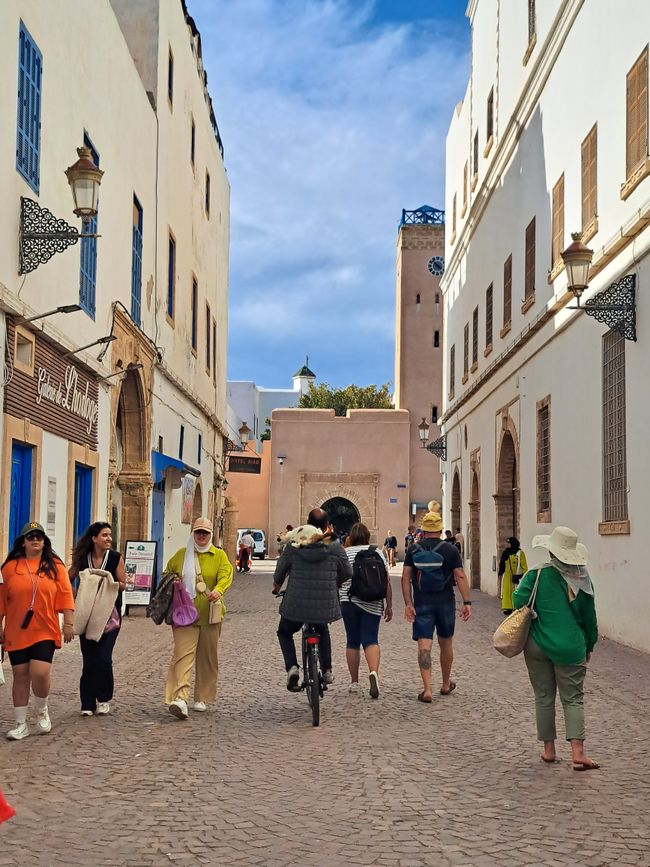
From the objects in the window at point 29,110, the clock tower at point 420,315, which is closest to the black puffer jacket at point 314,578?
the window at point 29,110

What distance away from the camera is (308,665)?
8516 millimetres

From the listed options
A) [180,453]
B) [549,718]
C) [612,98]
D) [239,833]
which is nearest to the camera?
[239,833]

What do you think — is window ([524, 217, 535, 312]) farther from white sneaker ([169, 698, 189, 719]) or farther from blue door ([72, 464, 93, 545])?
white sneaker ([169, 698, 189, 719])

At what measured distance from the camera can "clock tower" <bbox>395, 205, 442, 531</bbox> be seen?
183 feet

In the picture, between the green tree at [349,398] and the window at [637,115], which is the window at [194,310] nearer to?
the window at [637,115]

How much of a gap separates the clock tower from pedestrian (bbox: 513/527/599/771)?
48.0 meters

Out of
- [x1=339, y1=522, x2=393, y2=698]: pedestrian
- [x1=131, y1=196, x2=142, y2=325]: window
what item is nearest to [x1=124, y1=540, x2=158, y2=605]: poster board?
[x1=131, y1=196, x2=142, y2=325]: window

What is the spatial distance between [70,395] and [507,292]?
12169mm

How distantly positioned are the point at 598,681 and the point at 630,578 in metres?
3.46

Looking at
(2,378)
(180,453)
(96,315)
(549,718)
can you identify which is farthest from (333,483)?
(549,718)

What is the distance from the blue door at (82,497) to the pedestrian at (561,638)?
9762 mm

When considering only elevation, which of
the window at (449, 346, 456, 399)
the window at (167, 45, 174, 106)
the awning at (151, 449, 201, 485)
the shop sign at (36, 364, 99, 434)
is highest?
the window at (167, 45, 174, 106)

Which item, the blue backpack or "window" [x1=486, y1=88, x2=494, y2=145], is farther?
"window" [x1=486, y1=88, x2=494, y2=145]

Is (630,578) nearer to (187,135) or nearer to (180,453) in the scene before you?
(180,453)
